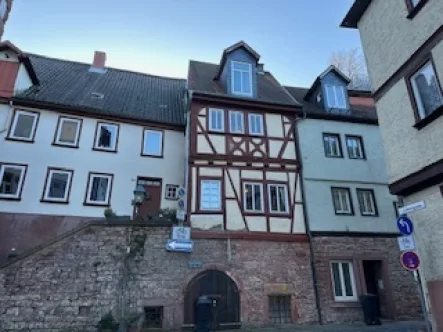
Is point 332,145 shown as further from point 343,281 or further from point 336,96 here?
point 343,281

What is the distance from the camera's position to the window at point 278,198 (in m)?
13.1

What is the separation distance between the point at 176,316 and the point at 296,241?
543 centimetres

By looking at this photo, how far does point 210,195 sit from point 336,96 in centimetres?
891

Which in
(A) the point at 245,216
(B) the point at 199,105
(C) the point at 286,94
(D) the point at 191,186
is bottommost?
(A) the point at 245,216

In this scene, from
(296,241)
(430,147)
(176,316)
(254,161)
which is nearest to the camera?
(430,147)

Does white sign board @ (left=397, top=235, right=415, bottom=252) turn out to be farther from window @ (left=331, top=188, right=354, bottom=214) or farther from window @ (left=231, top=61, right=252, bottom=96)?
window @ (left=231, top=61, right=252, bottom=96)

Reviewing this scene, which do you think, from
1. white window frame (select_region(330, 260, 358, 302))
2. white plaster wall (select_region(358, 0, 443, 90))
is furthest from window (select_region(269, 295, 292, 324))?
white plaster wall (select_region(358, 0, 443, 90))

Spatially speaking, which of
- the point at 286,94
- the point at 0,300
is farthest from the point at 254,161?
the point at 0,300

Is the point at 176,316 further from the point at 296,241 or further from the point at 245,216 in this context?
the point at 296,241

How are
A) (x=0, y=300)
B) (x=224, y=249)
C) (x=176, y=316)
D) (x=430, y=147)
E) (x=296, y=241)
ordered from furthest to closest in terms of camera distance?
(x=296, y=241) < (x=224, y=249) < (x=176, y=316) < (x=0, y=300) < (x=430, y=147)

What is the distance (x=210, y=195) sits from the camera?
41.9 feet

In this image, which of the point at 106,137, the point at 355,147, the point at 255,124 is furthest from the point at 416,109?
the point at 106,137

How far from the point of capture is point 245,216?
1266 cm

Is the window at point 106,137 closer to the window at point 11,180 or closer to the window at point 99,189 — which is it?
the window at point 99,189
